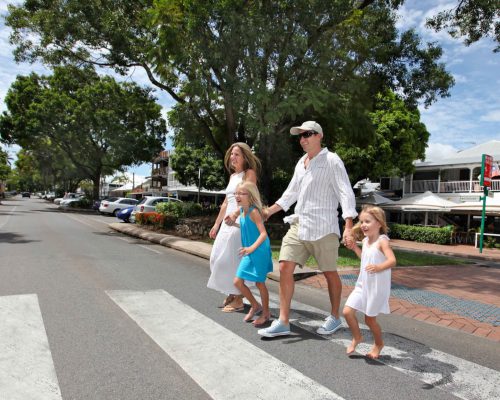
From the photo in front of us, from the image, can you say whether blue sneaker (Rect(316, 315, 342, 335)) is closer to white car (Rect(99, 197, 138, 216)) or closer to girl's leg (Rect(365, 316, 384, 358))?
girl's leg (Rect(365, 316, 384, 358))

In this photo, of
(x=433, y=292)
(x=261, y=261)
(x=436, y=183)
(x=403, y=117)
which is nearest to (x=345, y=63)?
(x=433, y=292)

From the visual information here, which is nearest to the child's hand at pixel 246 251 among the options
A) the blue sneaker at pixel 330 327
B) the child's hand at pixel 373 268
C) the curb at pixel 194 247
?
the blue sneaker at pixel 330 327

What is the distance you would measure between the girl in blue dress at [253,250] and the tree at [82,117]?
30666 millimetres

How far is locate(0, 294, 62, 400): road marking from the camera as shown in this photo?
2.74 metres

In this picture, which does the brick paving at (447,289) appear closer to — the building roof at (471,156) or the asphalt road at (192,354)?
the asphalt road at (192,354)

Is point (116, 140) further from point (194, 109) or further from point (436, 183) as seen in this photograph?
point (436, 183)

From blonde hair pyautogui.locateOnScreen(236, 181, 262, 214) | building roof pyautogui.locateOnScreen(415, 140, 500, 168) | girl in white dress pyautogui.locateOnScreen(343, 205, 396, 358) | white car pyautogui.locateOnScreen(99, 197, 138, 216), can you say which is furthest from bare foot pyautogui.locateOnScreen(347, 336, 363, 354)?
white car pyautogui.locateOnScreen(99, 197, 138, 216)

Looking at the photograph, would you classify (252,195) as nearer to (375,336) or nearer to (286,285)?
(286,285)

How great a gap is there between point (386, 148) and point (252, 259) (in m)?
23.1

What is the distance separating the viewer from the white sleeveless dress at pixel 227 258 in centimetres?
466

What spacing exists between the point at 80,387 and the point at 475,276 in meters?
8.72

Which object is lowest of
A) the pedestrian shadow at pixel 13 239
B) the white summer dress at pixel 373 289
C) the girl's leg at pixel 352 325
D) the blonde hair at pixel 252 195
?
the pedestrian shadow at pixel 13 239

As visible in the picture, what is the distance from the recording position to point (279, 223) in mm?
15938

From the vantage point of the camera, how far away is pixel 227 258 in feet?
15.4
